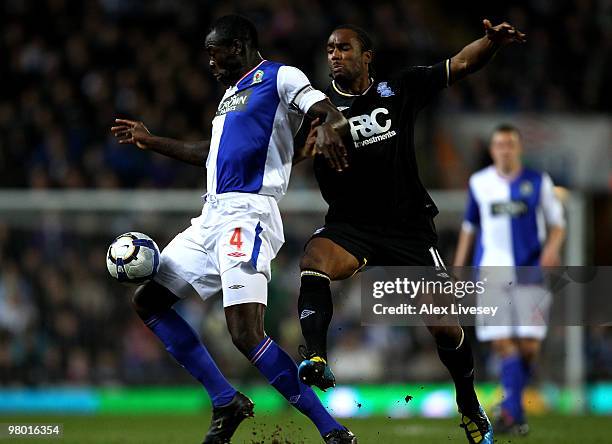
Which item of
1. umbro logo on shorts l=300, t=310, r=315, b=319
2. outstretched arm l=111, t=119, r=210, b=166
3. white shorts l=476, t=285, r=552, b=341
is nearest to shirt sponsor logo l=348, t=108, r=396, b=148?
outstretched arm l=111, t=119, r=210, b=166

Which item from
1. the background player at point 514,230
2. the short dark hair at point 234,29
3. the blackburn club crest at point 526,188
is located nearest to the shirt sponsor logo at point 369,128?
the short dark hair at point 234,29

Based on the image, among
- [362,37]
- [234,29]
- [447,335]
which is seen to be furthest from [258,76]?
[447,335]

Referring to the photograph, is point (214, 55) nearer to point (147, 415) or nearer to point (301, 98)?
point (301, 98)

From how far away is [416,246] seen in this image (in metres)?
6.76

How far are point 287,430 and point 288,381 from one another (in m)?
3.11

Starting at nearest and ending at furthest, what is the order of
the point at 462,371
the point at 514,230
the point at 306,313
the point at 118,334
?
the point at 306,313 → the point at 462,371 → the point at 514,230 → the point at 118,334

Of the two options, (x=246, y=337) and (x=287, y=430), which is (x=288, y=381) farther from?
(x=287, y=430)

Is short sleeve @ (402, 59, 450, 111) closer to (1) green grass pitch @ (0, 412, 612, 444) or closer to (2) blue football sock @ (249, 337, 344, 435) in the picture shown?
(2) blue football sock @ (249, 337, 344, 435)

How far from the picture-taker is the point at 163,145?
268 inches

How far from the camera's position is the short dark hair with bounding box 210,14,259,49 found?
21.2ft

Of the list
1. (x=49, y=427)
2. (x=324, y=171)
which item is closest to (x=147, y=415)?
(x=49, y=427)

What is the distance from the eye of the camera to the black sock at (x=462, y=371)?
6.76 metres

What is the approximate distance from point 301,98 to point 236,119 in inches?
17.3

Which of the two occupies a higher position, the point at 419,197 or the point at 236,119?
the point at 236,119
